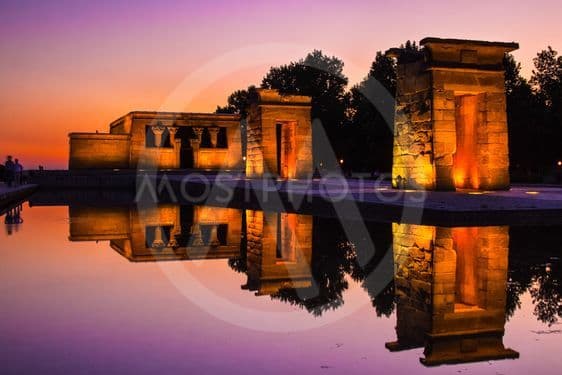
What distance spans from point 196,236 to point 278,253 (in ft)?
9.70

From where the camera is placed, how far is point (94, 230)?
13.0 m

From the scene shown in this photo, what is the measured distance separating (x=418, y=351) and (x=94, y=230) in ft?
32.6

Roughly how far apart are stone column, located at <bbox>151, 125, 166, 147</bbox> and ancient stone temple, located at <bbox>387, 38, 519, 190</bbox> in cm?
2715

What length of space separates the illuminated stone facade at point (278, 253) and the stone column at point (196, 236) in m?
0.85

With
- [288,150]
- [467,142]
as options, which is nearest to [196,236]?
[467,142]

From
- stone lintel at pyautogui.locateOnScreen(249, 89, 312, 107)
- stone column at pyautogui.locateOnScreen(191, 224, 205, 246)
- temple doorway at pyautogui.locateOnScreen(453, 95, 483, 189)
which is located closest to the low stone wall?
stone lintel at pyautogui.locateOnScreen(249, 89, 312, 107)

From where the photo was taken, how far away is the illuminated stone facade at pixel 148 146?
4341cm

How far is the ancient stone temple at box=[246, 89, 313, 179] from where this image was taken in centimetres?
2842

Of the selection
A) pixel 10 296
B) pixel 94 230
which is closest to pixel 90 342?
pixel 10 296

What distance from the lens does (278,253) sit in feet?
29.9

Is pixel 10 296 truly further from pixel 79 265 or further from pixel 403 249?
pixel 403 249

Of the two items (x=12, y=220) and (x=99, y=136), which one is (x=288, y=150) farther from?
(x=99, y=136)

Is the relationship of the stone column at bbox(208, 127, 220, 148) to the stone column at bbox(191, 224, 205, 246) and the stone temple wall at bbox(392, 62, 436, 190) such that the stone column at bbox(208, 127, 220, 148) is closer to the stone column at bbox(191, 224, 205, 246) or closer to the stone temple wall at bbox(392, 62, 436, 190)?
the stone temple wall at bbox(392, 62, 436, 190)

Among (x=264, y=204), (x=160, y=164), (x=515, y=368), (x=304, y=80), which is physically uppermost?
(x=304, y=80)
